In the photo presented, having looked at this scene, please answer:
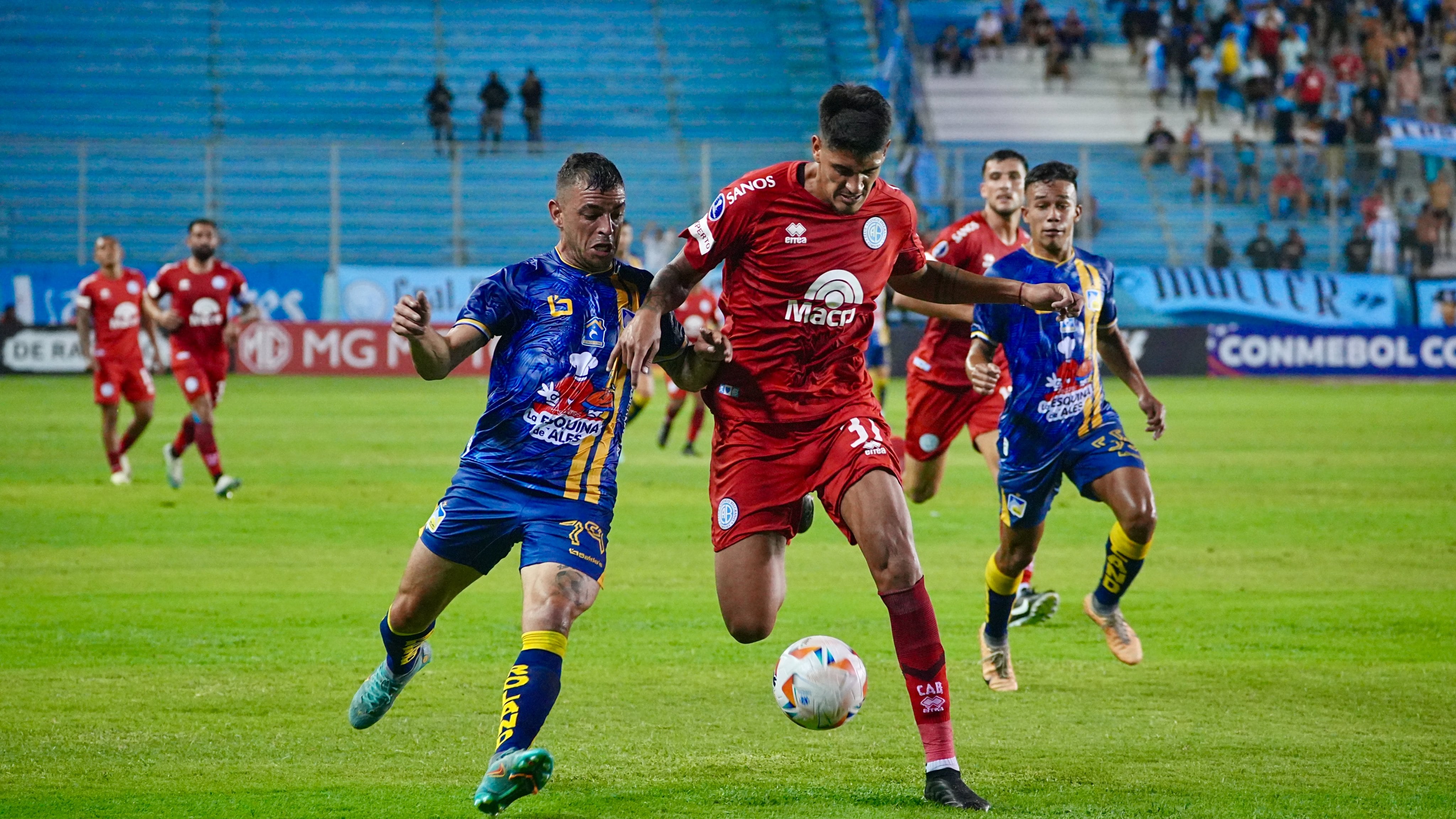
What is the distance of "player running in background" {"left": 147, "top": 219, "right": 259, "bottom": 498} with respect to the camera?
14633 mm

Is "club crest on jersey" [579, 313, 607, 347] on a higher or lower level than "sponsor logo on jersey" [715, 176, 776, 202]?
lower

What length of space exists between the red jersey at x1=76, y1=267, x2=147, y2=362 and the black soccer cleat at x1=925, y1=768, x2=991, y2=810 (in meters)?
12.8

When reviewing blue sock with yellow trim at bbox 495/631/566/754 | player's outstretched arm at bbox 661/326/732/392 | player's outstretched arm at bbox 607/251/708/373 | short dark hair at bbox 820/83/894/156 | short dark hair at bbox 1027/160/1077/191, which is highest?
short dark hair at bbox 820/83/894/156

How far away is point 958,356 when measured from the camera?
10.1 meters

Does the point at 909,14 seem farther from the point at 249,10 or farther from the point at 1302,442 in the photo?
the point at 1302,442

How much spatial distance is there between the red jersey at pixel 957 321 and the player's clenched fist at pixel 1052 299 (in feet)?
11.5

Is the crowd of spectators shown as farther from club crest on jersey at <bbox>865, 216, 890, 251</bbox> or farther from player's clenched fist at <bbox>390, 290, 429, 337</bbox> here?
player's clenched fist at <bbox>390, 290, 429, 337</bbox>

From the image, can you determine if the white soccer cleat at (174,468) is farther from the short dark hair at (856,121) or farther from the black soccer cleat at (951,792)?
the black soccer cleat at (951,792)

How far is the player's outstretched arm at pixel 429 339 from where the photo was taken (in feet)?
17.6

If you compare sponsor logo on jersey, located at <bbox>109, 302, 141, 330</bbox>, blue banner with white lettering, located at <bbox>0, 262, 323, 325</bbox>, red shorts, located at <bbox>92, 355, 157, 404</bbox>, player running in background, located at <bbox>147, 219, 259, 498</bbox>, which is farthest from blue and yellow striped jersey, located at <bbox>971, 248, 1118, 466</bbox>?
blue banner with white lettering, located at <bbox>0, 262, 323, 325</bbox>

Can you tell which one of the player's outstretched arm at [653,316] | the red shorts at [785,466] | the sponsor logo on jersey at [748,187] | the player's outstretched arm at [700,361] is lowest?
the red shorts at [785,466]

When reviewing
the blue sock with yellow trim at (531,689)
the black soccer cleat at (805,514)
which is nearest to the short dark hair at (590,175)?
the black soccer cleat at (805,514)

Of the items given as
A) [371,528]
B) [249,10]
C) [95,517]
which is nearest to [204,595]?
[371,528]

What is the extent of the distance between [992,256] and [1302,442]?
36.5ft
